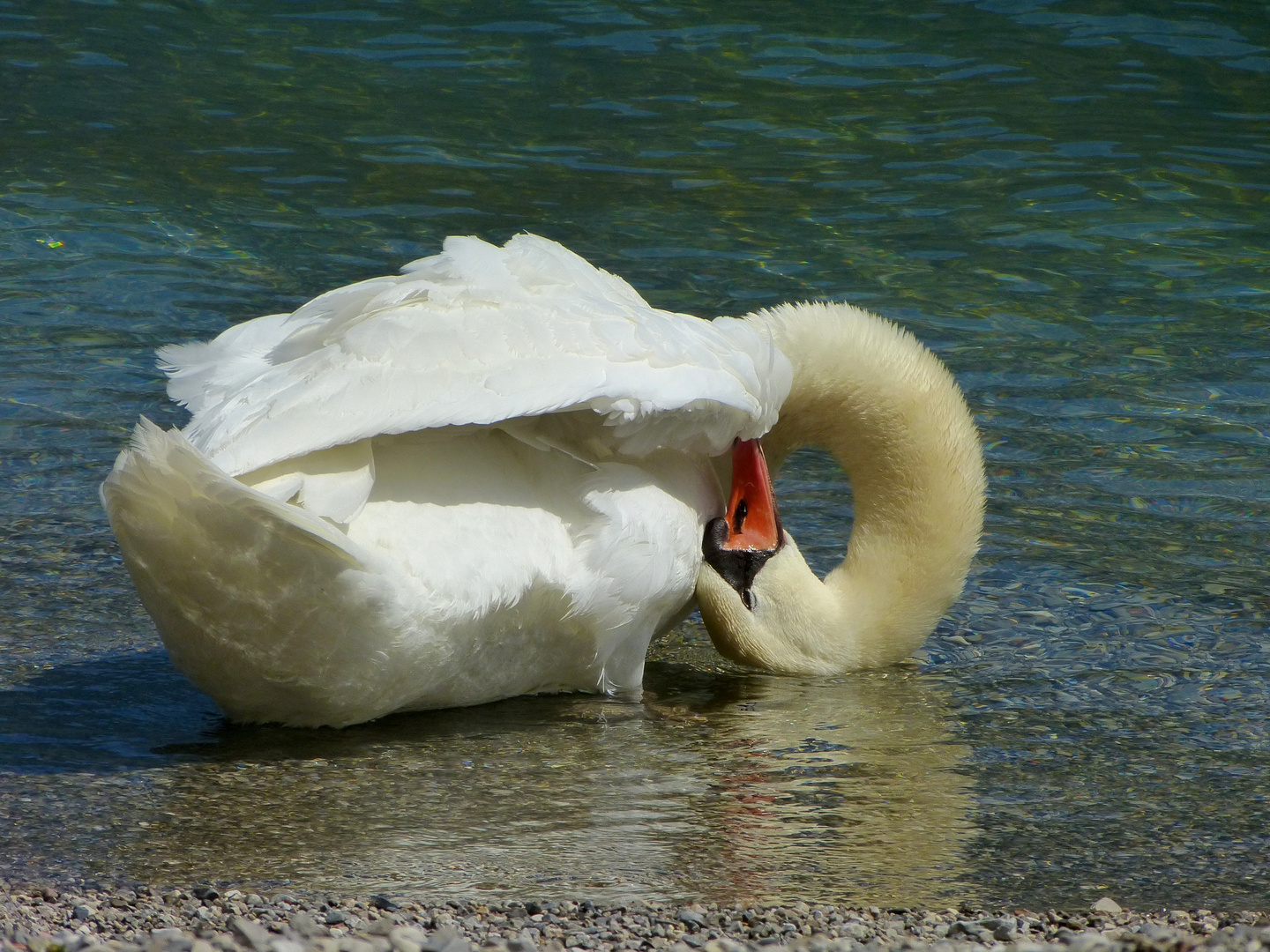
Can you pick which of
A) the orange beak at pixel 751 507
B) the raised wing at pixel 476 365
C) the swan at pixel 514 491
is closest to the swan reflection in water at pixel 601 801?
the swan at pixel 514 491

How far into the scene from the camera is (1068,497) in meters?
6.02

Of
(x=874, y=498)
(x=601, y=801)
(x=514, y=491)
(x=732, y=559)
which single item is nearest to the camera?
(x=601, y=801)

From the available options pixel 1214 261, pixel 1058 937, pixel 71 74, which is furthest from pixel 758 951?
pixel 71 74

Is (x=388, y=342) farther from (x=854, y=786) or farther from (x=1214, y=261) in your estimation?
(x=1214, y=261)

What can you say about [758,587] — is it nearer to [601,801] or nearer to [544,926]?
[601,801]

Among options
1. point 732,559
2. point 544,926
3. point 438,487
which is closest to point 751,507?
point 732,559

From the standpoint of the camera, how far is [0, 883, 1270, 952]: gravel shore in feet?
8.75

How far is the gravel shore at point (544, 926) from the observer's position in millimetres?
2666

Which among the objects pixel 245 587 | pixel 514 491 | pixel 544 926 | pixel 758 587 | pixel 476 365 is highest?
pixel 476 365

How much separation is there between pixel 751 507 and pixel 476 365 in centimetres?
105

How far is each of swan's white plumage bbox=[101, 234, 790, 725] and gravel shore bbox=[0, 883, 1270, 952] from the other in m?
0.77

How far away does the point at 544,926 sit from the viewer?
292 cm

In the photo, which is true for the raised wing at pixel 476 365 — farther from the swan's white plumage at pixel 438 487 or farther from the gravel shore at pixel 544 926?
the gravel shore at pixel 544 926

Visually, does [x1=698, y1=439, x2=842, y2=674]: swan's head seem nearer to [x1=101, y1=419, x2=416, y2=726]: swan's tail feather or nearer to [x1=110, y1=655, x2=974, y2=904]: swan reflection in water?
[x1=110, y1=655, x2=974, y2=904]: swan reflection in water
